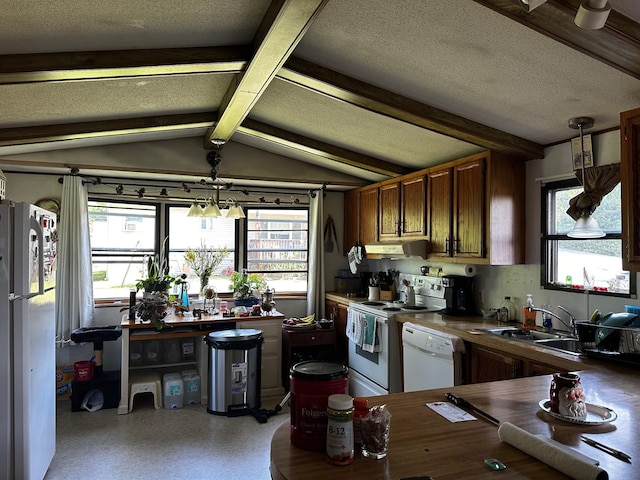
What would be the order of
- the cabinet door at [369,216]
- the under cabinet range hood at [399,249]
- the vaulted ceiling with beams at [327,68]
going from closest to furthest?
the vaulted ceiling with beams at [327,68] → the under cabinet range hood at [399,249] → the cabinet door at [369,216]

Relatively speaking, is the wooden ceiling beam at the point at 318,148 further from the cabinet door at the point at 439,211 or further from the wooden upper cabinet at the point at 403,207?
the cabinet door at the point at 439,211

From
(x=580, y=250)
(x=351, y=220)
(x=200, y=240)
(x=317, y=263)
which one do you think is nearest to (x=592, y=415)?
(x=580, y=250)

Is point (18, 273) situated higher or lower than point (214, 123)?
lower

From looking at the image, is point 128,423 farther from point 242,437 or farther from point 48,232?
point 48,232

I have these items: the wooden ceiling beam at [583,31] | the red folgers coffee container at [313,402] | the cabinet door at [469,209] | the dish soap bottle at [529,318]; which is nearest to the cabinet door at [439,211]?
the cabinet door at [469,209]

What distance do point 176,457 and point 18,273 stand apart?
68.6 inches

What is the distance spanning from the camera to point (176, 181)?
5.20 meters

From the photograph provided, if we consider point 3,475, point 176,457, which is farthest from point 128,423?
point 3,475

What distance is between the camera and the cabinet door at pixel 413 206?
4215mm

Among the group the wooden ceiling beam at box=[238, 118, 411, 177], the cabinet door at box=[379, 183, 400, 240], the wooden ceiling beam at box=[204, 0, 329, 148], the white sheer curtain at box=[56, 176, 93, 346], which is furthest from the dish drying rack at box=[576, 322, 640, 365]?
the white sheer curtain at box=[56, 176, 93, 346]

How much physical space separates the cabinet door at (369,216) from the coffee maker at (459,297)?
124cm

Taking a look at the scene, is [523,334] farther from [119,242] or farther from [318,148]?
[119,242]

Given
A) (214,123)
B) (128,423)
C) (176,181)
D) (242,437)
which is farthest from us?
(176,181)

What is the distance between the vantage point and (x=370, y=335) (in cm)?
419
